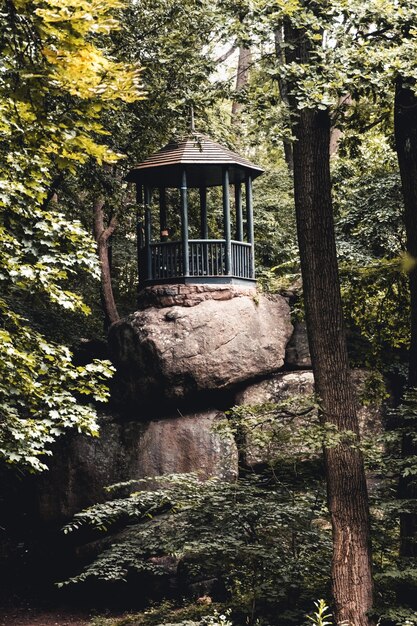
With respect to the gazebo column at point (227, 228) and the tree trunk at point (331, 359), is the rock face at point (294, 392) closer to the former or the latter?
the gazebo column at point (227, 228)

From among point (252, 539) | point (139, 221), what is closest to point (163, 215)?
point (139, 221)

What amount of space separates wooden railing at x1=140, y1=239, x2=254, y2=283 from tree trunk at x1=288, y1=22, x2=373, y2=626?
688 centimetres

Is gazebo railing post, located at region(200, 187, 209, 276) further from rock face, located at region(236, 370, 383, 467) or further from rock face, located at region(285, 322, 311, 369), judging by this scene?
rock face, located at region(236, 370, 383, 467)

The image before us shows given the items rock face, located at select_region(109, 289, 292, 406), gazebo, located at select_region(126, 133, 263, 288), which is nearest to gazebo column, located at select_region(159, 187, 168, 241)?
gazebo, located at select_region(126, 133, 263, 288)

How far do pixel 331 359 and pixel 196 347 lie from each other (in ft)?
20.2

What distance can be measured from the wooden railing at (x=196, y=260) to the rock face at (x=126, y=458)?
2.81 meters

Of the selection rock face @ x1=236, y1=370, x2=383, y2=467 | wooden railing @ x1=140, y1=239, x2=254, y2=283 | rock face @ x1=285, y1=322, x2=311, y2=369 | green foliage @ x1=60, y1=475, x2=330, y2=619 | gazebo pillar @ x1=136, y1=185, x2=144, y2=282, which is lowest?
green foliage @ x1=60, y1=475, x2=330, y2=619

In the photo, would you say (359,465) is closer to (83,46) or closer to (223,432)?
(223,432)

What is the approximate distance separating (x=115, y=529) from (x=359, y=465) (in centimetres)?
A: 721

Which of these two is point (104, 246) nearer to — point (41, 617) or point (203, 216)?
point (203, 216)

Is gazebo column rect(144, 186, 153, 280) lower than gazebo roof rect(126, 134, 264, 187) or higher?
lower

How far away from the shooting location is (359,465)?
288 inches

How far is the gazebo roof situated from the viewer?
47.6ft

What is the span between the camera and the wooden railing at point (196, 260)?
14.7 m
